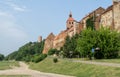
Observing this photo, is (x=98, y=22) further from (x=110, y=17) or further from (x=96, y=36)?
(x=96, y=36)

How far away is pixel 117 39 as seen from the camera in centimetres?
7419

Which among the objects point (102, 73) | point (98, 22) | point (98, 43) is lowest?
point (102, 73)

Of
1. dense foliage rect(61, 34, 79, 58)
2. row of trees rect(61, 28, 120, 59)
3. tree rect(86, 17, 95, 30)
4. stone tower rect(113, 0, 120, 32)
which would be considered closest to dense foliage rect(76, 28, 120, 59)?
row of trees rect(61, 28, 120, 59)

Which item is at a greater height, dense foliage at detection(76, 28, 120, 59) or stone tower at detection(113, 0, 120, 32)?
stone tower at detection(113, 0, 120, 32)

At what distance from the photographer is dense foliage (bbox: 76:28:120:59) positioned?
7338 cm

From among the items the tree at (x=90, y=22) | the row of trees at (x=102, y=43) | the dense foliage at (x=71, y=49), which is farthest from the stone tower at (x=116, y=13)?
the dense foliage at (x=71, y=49)

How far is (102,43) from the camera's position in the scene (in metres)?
73.4

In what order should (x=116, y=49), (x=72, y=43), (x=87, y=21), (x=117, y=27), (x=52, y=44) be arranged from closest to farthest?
(x=116, y=49) < (x=117, y=27) < (x=72, y=43) < (x=87, y=21) < (x=52, y=44)

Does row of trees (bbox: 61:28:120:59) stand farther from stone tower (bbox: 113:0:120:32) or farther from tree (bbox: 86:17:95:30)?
tree (bbox: 86:17:95:30)

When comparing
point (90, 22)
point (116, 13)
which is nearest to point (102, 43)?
point (116, 13)

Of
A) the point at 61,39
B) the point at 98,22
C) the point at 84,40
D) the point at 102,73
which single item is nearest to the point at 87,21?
the point at 98,22

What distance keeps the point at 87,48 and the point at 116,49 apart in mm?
5711

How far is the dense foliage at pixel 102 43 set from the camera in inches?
2889

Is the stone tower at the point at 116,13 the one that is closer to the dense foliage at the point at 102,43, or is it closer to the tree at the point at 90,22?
the tree at the point at 90,22
